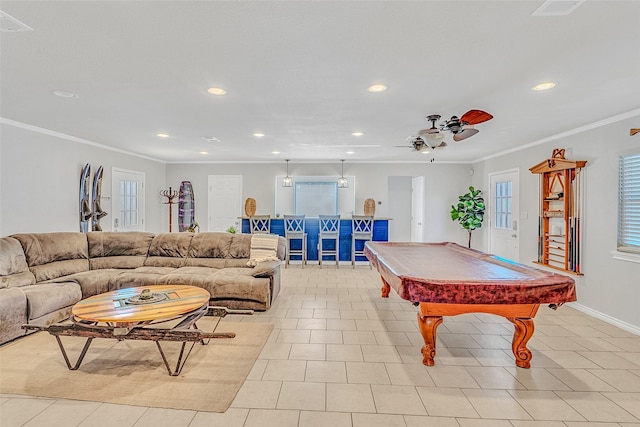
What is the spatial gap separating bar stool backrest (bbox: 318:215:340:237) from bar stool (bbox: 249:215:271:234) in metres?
1.14

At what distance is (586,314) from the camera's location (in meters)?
4.11

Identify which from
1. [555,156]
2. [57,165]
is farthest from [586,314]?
[57,165]

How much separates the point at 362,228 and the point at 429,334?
420cm

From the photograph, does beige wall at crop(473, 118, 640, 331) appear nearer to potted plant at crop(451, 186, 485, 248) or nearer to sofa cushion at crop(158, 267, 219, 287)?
potted plant at crop(451, 186, 485, 248)

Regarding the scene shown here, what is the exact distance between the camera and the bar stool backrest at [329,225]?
22.3 ft

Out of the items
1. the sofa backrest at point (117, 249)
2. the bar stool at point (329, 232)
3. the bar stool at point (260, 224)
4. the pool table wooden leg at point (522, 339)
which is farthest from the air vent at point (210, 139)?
the pool table wooden leg at point (522, 339)

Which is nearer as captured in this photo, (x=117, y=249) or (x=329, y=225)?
(x=117, y=249)

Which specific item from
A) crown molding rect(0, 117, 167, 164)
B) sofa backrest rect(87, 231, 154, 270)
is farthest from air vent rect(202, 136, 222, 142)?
crown molding rect(0, 117, 167, 164)

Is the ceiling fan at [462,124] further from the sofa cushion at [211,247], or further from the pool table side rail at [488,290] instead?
the sofa cushion at [211,247]

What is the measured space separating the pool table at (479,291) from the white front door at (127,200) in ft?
18.8

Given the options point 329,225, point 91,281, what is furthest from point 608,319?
point 91,281

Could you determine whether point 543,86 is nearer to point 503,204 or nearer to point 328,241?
point 503,204

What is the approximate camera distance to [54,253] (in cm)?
407

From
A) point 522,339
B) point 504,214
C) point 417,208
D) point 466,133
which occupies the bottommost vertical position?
point 522,339
